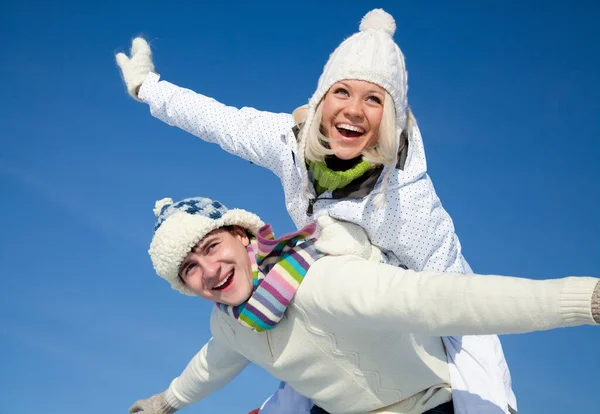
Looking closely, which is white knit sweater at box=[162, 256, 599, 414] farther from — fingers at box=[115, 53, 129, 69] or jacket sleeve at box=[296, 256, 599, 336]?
fingers at box=[115, 53, 129, 69]

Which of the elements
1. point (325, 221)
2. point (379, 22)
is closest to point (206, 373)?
point (325, 221)

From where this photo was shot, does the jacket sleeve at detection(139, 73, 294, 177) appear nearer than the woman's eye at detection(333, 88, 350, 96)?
No

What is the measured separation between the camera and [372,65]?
356 centimetres

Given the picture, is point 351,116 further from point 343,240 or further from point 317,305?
point 317,305

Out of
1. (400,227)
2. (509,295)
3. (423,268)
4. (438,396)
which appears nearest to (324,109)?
(400,227)

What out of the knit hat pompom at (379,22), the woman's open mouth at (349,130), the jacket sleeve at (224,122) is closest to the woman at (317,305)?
the woman's open mouth at (349,130)

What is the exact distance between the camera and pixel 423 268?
3457mm

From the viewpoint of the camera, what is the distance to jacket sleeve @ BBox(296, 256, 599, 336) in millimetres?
2020

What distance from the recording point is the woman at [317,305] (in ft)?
8.09

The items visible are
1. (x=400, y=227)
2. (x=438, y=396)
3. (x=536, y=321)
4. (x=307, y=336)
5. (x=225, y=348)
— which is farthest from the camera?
(x=225, y=348)

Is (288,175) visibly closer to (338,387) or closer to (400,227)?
(400,227)

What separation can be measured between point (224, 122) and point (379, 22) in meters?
1.02

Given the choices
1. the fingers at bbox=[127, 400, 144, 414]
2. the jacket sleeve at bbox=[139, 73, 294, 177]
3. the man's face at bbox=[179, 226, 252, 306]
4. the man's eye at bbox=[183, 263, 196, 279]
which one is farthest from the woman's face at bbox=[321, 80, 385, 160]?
the fingers at bbox=[127, 400, 144, 414]

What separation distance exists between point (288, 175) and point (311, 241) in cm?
71
